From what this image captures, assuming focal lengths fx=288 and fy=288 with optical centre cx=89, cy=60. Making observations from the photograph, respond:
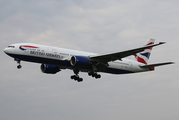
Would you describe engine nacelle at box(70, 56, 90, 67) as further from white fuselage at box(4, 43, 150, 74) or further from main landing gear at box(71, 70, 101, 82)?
main landing gear at box(71, 70, 101, 82)

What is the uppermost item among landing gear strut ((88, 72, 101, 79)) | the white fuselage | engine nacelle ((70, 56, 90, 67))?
the white fuselage

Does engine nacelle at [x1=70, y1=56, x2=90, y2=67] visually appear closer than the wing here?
No

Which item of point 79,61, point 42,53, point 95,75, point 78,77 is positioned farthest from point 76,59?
point 78,77

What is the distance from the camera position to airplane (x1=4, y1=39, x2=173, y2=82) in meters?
35.5

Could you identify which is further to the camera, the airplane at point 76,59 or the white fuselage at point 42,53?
the airplane at point 76,59

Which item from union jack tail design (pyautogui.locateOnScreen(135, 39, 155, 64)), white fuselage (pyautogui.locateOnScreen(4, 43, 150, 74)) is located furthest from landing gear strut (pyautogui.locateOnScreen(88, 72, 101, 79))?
union jack tail design (pyautogui.locateOnScreen(135, 39, 155, 64))

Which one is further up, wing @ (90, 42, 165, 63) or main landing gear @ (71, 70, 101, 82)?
wing @ (90, 42, 165, 63)

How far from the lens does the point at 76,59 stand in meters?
36.6

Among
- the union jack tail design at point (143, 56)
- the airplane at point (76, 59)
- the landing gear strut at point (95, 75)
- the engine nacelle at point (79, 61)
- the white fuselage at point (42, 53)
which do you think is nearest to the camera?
the white fuselage at point (42, 53)

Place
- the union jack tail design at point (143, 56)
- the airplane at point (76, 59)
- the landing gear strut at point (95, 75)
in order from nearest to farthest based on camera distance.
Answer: the airplane at point (76, 59)
the landing gear strut at point (95, 75)
the union jack tail design at point (143, 56)

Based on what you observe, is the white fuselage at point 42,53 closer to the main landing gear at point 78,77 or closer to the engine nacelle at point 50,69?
the main landing gear at point 78,77

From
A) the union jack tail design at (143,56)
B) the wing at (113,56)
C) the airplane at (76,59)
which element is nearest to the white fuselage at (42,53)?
the airplane at (76,59)

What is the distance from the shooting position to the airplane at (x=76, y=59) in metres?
35.5

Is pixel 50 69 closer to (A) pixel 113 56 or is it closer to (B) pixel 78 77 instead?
(B) pixel 78 77
